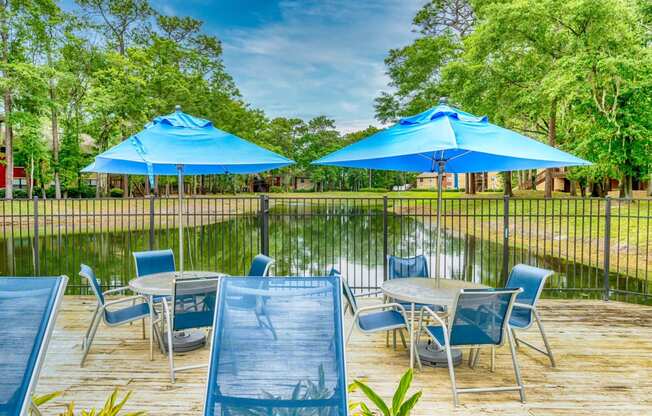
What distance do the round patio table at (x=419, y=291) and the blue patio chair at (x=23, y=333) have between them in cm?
273

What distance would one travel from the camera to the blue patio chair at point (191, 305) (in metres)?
3.87

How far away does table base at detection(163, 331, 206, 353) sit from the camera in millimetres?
4660

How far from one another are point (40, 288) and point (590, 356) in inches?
196

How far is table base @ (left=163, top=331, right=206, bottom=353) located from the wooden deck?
3.9 inches

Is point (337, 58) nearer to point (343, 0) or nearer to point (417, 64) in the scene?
point (417, 64)

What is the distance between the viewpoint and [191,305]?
395 cm

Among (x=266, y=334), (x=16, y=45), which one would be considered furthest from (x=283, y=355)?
(x=16, y=45)

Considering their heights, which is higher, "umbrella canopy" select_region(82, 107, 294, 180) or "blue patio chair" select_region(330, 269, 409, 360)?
"umbrella canopy" select_region(82, 107, 294, 180)

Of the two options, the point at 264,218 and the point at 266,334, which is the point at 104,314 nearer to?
the point at 266,334

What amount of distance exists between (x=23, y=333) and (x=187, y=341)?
238 cm

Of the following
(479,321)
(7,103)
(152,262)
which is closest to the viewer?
(479,321)

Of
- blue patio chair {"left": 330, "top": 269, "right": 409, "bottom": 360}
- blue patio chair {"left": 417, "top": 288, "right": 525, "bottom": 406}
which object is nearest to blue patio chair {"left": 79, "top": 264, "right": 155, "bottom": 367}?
blue patio chair {"left": 330, "top": 269, "right": 409, "bottom": 360}

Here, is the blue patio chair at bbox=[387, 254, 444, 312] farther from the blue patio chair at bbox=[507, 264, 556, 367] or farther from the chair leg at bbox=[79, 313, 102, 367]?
the chair leg at bbox=[79, 313, 102, 367]

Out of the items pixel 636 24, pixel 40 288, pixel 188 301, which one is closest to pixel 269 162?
pixel 188 301
